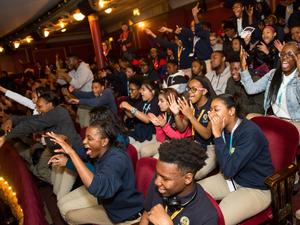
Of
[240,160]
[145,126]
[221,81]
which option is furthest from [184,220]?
[221,81]

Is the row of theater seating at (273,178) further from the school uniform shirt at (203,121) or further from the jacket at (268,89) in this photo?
the jacket at (268,89)

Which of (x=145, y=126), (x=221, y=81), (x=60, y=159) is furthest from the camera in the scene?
(x=221, y=81)

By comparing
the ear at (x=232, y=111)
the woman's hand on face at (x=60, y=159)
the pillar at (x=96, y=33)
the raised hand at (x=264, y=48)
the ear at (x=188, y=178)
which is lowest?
the ear at (x=188, y=178)

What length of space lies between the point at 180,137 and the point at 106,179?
1291 mm

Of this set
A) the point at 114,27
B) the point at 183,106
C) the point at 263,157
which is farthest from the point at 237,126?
the point at 114,27

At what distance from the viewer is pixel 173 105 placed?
2963 mm

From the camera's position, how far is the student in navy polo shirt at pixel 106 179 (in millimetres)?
1827

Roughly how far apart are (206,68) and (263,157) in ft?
9.63

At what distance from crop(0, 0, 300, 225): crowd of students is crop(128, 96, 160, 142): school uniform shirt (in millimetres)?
13

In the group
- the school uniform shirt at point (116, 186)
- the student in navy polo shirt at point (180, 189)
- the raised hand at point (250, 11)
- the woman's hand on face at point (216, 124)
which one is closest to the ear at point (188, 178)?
the student in navy polo shirt at point (180, 189)

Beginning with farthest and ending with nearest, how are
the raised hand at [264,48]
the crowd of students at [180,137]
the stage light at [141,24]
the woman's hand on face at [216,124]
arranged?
the stage light at [141,24] < the raised hand at [264,48] < the woman's hand on face at [216,124] < the crowd of students at [180,137]

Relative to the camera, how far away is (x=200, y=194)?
1.58 meters

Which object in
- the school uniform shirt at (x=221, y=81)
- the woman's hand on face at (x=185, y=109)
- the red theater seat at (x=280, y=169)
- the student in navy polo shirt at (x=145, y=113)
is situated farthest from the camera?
the school uniform shirt at (x=221, y=81)

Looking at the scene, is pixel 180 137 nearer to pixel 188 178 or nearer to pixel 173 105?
pixel 173 105
